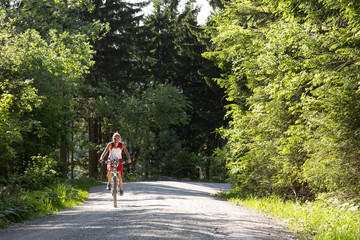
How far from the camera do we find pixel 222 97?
63.2 ft

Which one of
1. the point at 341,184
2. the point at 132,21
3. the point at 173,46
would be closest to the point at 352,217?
the point at 341,184

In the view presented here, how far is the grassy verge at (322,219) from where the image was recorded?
21.0 feet

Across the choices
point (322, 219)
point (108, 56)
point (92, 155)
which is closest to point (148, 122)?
point (92, 155)

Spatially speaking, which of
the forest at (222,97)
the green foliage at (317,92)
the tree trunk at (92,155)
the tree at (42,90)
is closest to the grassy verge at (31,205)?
the forest at (222,97)

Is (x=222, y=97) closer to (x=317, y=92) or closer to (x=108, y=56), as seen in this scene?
(x=317, y=92)

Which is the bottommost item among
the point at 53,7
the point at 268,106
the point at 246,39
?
the point at 268,106

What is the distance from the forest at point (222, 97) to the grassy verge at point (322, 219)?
0.52m

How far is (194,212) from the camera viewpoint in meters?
9.16

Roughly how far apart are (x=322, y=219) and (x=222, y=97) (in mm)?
12144

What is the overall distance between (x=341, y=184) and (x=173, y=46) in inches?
1380

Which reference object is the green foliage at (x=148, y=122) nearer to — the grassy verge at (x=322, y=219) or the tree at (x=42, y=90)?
the tree at (x=42, y=90)

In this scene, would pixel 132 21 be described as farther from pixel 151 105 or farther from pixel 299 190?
pixel 299 190

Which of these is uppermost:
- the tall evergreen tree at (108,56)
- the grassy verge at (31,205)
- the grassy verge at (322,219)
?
the tall evergreen tree at (108,56)

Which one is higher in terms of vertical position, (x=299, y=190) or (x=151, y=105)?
(x=151, y=105)
